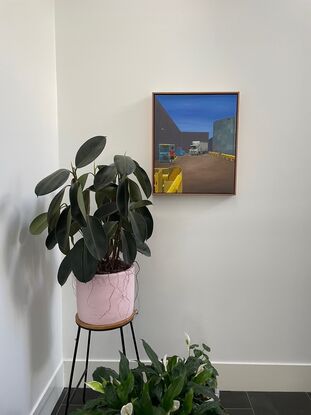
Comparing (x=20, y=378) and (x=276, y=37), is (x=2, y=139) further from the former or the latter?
(x=276, y=37)

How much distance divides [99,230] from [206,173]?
2.54ft

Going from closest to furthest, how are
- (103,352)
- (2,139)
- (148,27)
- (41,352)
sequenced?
1. (2,139)
2. (41,352)
3. (148,27)
4. (103,352)

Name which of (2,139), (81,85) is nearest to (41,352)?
(2,139)

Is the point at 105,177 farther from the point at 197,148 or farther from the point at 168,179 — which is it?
the point at 197,148

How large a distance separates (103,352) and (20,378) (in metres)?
0.60

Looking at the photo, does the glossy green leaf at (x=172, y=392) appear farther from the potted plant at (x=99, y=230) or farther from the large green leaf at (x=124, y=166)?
the large green leaf at (x=124, y=166)

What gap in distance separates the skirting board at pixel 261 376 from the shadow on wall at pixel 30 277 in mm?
404

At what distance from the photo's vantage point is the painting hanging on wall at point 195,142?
1715 mm

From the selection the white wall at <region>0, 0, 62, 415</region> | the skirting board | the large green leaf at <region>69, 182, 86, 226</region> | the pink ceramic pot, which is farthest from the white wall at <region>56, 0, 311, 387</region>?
the large green leaf at <region>69, 182, 86, 226</region>

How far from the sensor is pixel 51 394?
170cm

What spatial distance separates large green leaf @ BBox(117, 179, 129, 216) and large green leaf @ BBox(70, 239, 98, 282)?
0.78 ft

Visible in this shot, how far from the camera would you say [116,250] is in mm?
1492

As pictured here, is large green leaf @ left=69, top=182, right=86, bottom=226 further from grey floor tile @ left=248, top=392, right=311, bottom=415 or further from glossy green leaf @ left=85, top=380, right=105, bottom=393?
grey floor tile @ left=248, top=392, right=311, bottom=415

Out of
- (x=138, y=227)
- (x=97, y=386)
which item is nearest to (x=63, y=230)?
(x=138, y=227)
